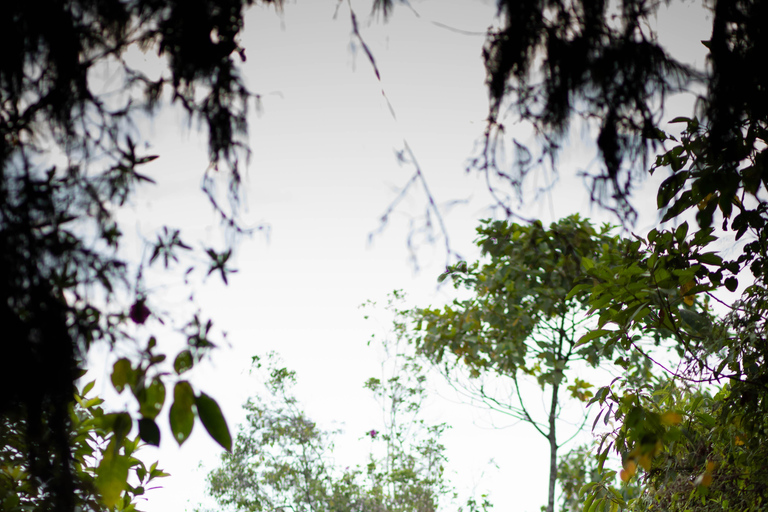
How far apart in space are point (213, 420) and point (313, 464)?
6.77 m

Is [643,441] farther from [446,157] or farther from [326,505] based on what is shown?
[326,505]

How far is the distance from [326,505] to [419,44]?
6418mm

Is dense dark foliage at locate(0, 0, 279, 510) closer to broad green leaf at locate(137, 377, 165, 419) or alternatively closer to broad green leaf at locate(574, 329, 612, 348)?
broad green leaf at locate(137, 377, 165, 419)

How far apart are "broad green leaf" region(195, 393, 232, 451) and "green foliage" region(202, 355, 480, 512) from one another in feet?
20.8

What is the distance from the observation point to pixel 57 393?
820mm

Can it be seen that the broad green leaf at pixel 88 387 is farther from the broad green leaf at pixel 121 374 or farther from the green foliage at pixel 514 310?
the green foliage at pixel 514 310

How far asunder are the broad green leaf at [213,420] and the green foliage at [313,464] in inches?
250

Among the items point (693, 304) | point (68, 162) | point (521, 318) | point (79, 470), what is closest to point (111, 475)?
point (68, 162)

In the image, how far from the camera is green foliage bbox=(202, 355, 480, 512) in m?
6.71

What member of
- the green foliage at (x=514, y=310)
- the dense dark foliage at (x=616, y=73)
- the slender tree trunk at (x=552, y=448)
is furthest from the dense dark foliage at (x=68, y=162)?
the slender tree trunk at (x=552, y=448)

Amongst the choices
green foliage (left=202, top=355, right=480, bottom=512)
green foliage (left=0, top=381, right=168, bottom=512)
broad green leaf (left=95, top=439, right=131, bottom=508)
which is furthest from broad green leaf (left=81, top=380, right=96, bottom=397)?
green foliage (left=202, top=355, right=480, bottom=512)

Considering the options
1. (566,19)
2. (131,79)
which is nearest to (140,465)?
(131,79)

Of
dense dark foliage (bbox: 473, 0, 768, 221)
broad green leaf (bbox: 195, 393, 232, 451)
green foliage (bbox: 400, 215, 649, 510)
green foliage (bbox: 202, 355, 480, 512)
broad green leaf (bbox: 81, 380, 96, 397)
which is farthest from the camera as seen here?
green foliage (bbox: 202, 355, 480, 512)

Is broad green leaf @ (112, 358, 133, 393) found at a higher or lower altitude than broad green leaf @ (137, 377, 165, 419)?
higher
